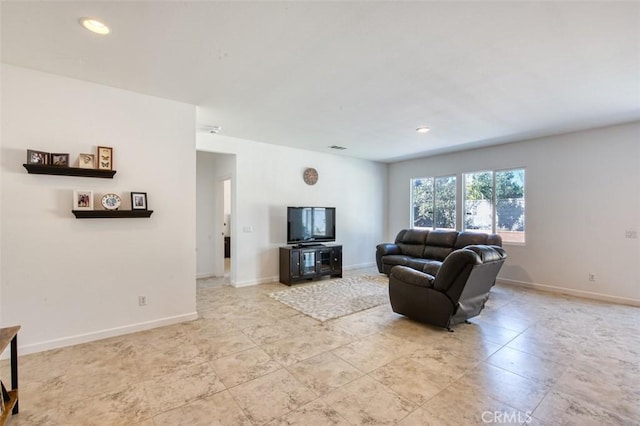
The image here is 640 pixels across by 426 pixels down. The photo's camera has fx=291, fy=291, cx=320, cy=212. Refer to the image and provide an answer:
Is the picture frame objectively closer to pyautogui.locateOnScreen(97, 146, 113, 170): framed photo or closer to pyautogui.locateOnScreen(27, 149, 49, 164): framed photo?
pyautogui.locateOnScreen(27, 149, 49, 164): framed photo

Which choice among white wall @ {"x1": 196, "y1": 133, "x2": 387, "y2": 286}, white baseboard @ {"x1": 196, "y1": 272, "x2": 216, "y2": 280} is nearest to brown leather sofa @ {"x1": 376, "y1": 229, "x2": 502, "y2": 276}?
white wall @ {"x1": 196, "y1": 133, "x2": 387, "y2": 286}

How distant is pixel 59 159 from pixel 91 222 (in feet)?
2.19

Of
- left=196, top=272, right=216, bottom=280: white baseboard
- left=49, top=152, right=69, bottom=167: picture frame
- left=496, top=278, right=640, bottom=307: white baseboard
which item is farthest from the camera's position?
left=196, top=272, right=216, bottom=280: white baseboard

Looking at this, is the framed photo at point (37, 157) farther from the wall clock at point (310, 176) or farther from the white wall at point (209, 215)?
the wall clock at point (310, 176)

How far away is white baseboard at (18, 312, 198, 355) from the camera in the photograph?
276 centimetres

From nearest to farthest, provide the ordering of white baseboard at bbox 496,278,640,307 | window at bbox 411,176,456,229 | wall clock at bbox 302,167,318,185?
1. white baseboard at bbox 496,278,640,307
2. wall clock at bbox 302,167,318,185
3. window at bbox 411,176,456,229

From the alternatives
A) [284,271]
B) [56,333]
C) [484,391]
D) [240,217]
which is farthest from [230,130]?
[484,391]

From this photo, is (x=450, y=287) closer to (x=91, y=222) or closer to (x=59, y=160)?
(x=91, y=222)

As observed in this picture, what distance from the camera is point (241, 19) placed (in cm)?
205

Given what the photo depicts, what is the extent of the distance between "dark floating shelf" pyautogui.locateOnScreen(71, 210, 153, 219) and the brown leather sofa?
435cm

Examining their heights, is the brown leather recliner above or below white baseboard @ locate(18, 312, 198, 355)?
above

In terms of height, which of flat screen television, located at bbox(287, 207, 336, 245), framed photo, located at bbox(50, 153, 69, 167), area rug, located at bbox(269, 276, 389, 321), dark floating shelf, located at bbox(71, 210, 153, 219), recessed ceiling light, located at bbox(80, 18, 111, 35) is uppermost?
recessed ceiling light, located at bbox(80, 18, 111, 35)

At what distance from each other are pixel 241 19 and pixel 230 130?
2836 mm

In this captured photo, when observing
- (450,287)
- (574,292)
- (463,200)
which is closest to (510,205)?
(463,200)
